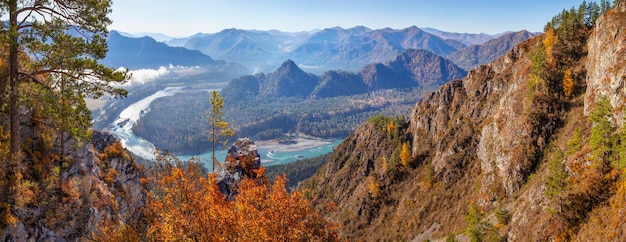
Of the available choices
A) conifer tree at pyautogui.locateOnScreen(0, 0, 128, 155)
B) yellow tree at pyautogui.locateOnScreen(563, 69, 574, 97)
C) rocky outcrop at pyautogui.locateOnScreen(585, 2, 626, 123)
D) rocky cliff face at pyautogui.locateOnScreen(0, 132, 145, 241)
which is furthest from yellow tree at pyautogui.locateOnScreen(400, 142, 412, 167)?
conifer tree at pyautogui.locateOnScreen(0, 0, 128, 155)

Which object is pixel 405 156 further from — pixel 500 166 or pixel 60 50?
pixel 60 50

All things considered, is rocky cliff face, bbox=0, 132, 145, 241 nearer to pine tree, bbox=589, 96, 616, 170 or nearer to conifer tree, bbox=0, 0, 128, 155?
conifer tree, bbox=0, 0, 128, 155

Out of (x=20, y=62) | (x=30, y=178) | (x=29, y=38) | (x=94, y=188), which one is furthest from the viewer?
(x=94, y=188)

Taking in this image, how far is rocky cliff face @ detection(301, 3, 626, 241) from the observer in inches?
1761

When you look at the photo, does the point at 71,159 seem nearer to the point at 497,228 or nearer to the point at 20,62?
the point at 20,62

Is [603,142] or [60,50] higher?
[60,50]

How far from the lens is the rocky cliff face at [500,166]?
44719 mm

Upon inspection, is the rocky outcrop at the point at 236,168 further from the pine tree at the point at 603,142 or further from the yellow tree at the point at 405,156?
the yellow tree at the point at 405,156

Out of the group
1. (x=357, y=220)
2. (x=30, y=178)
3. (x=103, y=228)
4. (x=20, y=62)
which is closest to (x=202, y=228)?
(x=103, y=228)

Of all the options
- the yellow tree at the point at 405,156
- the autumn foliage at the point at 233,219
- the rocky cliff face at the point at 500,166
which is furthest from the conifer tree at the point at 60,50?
the yellow tree at the point at 405,156

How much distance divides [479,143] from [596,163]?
2154 inches

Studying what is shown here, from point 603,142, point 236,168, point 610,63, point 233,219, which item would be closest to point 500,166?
point 610,63

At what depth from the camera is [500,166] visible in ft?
265

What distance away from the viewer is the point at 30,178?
80.4 feet
